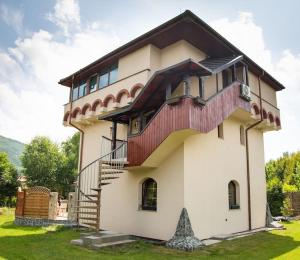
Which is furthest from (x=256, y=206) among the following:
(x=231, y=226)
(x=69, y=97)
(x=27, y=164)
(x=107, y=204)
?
(x=27, y=164)

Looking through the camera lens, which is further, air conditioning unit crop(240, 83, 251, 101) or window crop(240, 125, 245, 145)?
window crop(240, 125, 245, 145)

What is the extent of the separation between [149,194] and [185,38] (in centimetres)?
664

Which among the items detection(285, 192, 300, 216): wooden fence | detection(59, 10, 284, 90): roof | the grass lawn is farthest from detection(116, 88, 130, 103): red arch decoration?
detection(285, 192, 300, 216): wooden fence

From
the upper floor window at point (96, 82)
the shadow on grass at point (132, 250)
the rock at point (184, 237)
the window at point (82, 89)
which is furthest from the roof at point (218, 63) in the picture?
the window at point (82, 89)

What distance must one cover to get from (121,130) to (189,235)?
584cm

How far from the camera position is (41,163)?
4003 cm

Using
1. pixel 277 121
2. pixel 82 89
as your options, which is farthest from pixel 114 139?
pixel 277 121

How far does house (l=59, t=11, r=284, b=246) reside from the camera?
1055 centimetres

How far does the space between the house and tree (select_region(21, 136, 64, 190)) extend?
2601 centimetres

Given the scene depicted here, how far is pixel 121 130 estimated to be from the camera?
13.8 metres

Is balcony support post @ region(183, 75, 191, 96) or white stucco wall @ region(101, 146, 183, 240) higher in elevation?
balcony support post @ region(183, 75, 191, 96)

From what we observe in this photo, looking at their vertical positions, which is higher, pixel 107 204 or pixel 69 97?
pixel 69 97

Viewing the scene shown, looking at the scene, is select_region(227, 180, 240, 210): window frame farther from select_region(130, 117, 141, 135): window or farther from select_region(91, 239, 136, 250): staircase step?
select_region(91, 239, 136, 250): staircase step

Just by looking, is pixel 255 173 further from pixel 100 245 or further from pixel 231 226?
pixel 100 245
